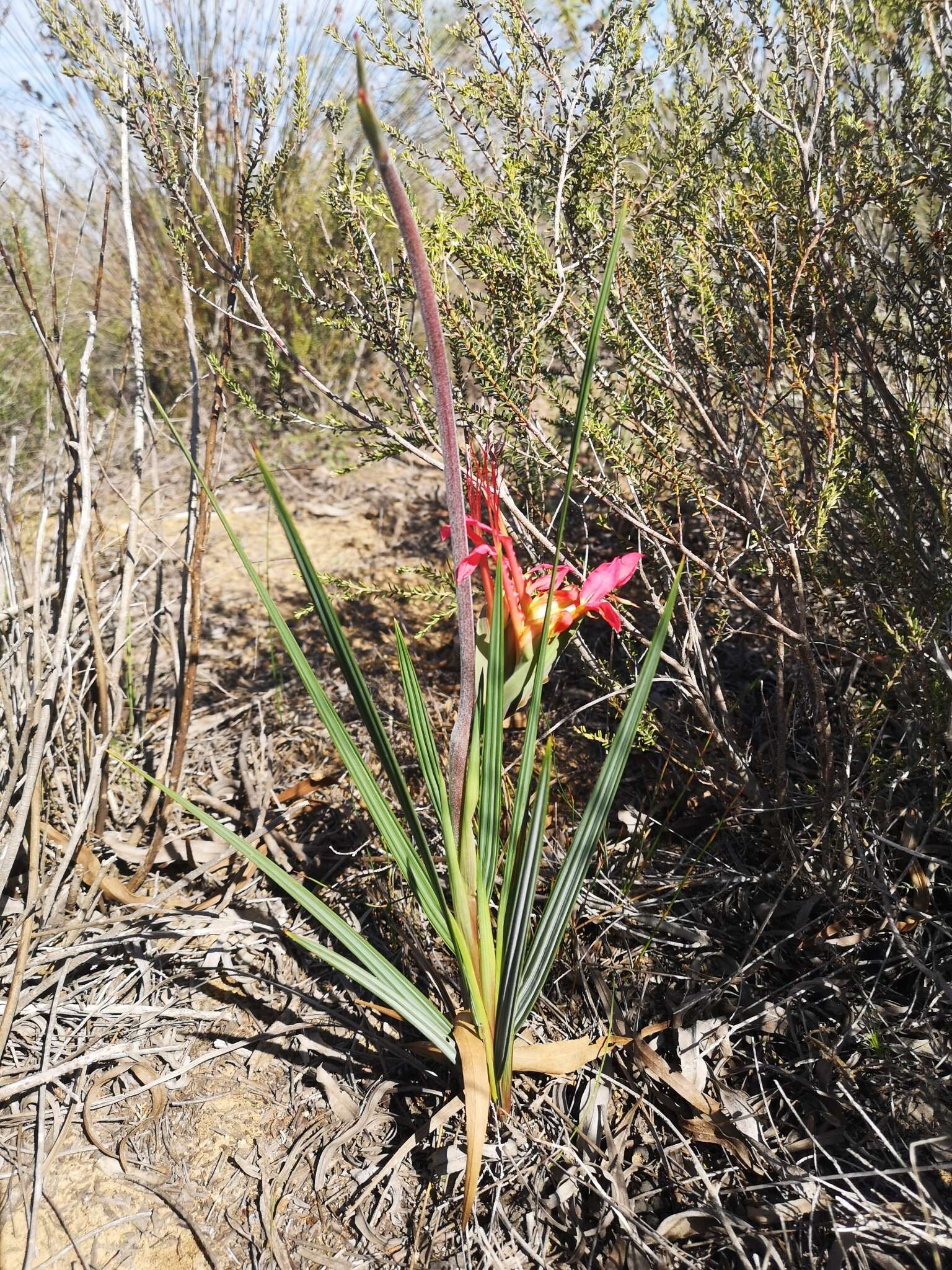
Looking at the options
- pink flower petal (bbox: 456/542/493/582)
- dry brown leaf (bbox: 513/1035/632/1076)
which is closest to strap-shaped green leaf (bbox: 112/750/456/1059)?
dry brown leaf (bbox: 513/1035/632/1076)

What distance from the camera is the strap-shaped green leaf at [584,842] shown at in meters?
0.93

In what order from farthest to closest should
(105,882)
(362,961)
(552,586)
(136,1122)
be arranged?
(105,882) → (136,1122) → (362,961) → (552,586)

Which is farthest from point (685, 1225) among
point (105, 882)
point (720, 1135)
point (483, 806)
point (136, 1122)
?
point (105, 882)

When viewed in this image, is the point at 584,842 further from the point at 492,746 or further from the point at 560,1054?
the point at 560,1054

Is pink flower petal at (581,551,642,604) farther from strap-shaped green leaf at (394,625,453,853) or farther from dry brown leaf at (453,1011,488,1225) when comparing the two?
dry brown leaf at (453,1011,488,1225)

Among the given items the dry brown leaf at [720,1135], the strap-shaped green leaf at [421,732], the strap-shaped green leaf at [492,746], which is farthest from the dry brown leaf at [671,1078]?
the strap-shaped green leaf at [421,732]

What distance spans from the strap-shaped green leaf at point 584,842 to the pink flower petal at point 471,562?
0.68 feet

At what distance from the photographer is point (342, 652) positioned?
89 centimetres

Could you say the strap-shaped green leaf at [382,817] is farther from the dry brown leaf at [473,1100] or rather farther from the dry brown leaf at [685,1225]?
the dry brown leaf at [685,1225]

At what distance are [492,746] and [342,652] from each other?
22cm

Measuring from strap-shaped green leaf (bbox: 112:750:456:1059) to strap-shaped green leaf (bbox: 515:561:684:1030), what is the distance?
109mm

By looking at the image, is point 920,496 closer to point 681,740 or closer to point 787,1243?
point 681,740

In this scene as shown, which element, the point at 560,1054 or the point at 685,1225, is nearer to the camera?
the point at 685,1225

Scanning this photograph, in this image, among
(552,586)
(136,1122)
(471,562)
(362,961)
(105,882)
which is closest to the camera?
(552,586)
